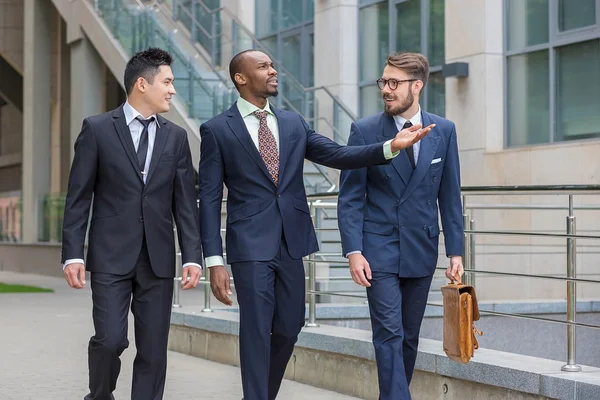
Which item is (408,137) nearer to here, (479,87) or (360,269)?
(360,269)

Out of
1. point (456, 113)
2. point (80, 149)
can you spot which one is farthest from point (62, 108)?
point (80, 149)

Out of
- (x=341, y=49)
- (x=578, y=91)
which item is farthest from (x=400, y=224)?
(x=341, y=49)

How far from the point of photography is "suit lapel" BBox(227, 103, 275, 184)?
6332mm

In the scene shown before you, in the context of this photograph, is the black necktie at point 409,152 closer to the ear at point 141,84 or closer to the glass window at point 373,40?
the ear at point 141,84

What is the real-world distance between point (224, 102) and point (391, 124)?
13184mm

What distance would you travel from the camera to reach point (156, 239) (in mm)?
6180

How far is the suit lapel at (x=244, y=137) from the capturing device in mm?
6332

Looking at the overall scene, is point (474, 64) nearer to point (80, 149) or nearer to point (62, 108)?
point (80, 149)

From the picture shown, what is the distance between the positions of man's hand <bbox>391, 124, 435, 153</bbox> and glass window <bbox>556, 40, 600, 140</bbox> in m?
10.4

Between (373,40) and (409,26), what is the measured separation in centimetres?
125

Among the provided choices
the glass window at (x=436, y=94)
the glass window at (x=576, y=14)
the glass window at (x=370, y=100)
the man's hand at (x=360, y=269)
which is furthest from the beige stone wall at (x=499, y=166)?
the man's hand at (x=360, y=269)

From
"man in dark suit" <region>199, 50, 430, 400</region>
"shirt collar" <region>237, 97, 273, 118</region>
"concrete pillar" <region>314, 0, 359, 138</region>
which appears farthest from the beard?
"concrete pillar" <region>314, 0, 359, 138</region>

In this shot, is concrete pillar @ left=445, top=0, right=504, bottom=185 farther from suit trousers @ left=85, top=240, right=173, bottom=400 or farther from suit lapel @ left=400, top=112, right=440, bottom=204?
suit trousers @ left=85, top=240, right=173, bottom=400

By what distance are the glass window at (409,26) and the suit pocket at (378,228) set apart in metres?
13.7
